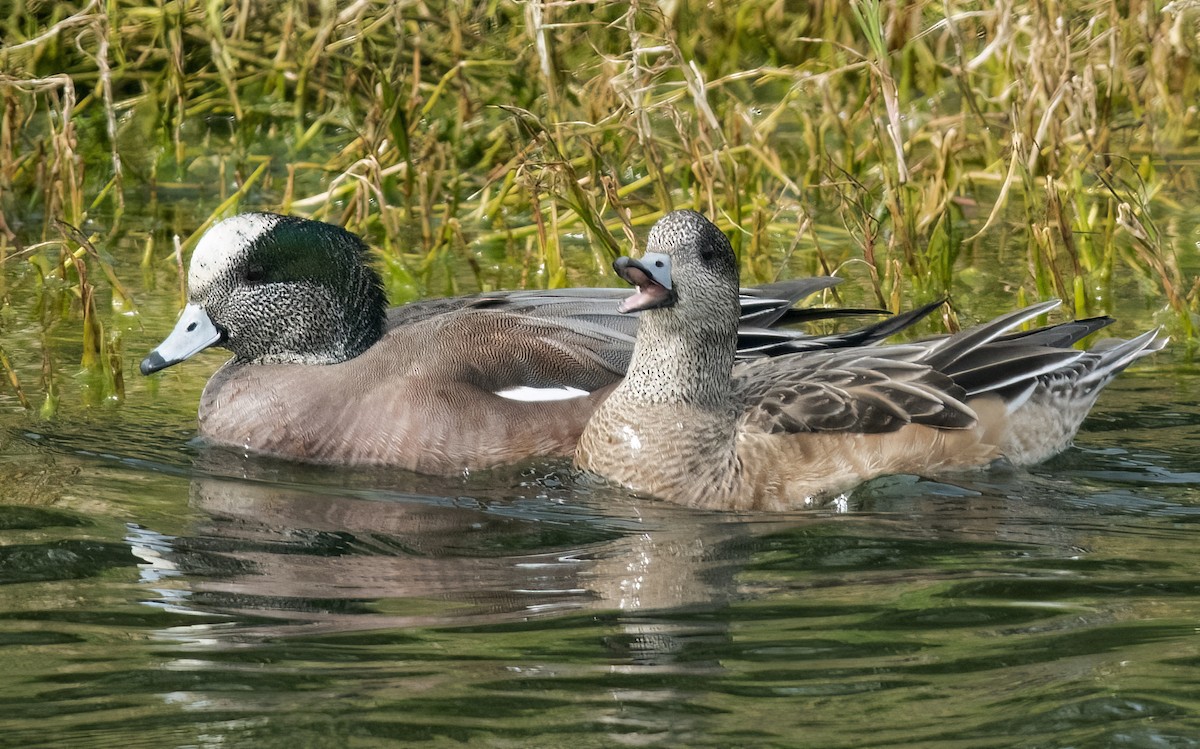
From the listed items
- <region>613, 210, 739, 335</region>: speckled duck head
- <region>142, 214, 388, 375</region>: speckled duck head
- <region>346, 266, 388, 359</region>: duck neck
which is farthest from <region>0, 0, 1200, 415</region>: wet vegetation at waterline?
<region>613, 210, 739, 335</region>: speckled duck head

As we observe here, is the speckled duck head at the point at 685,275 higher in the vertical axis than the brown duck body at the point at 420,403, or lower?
higher

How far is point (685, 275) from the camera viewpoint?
5.12 m

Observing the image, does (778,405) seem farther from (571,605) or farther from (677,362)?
(571,605)

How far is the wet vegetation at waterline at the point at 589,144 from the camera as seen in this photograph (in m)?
6.69

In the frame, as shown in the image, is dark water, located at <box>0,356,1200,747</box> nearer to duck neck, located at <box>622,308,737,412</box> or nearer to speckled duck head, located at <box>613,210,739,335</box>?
duck neck, located at <box>622,308,737,412</box>

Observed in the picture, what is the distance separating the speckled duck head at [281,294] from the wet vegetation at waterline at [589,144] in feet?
1.24

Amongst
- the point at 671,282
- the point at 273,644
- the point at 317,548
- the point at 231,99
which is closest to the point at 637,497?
the point at 671,282

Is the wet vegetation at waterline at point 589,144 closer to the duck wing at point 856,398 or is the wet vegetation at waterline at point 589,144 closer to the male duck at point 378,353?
the male duck at point 378,353

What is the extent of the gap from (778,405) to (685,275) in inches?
20.1

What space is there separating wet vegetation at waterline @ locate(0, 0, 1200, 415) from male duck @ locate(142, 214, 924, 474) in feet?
1.35

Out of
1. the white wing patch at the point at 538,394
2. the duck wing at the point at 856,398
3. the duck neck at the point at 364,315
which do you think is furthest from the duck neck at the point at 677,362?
the duck neck at the point at 364,315

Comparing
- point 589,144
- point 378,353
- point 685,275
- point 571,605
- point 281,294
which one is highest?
point 589,144

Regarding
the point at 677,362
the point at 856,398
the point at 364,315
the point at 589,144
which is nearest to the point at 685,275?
the point at 677,362

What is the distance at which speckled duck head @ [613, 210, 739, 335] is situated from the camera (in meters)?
5.00
